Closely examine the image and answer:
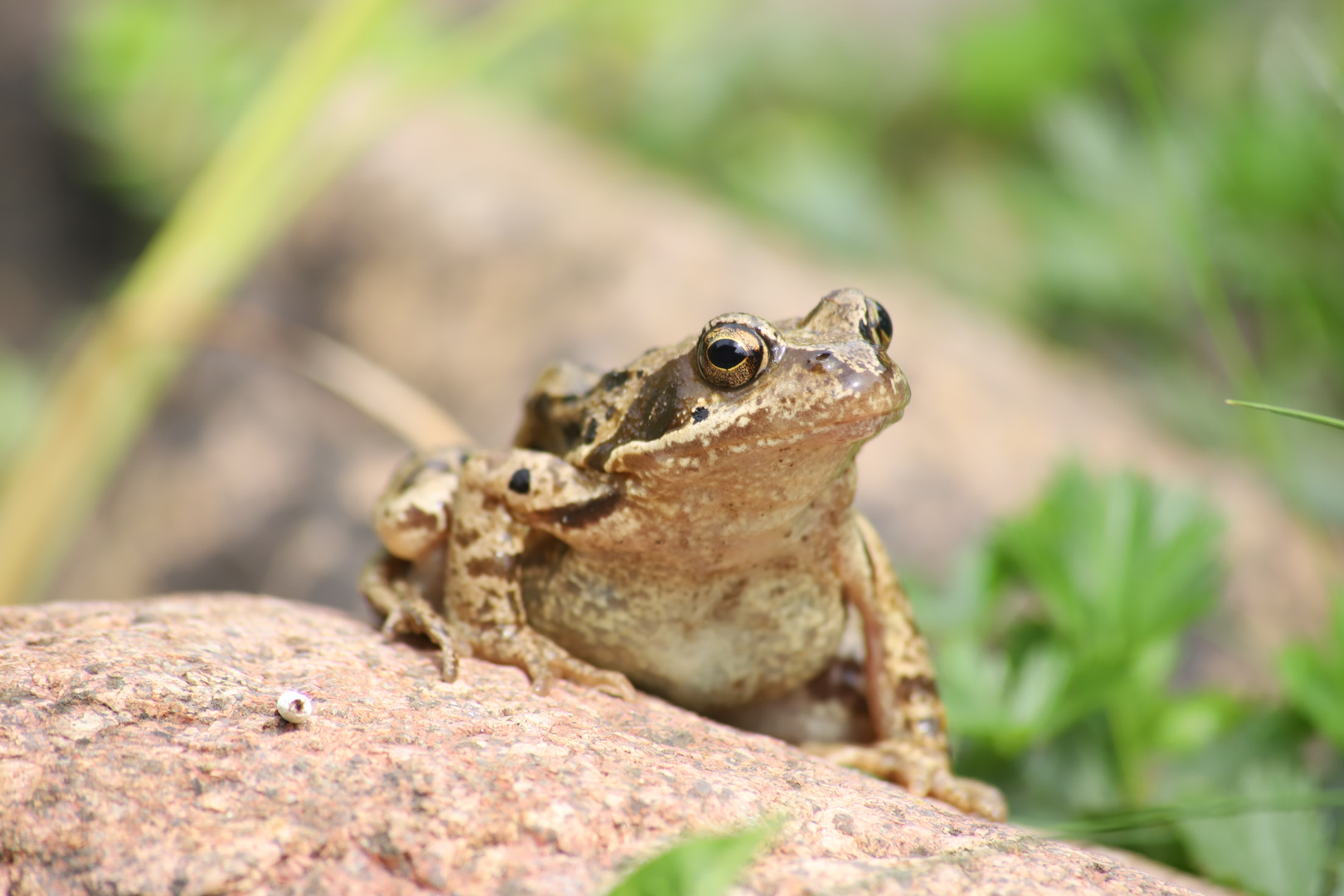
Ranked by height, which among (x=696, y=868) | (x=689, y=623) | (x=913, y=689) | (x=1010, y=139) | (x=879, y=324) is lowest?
(x=696, y=868)

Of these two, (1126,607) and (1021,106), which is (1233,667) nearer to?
(1126,607)

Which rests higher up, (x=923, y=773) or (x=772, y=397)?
(x=772, y=397)

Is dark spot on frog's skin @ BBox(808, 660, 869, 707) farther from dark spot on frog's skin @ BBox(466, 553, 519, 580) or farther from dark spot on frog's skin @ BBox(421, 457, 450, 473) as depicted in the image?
dark spot on frog's skin @ BBox(421, 457, 450, 473)

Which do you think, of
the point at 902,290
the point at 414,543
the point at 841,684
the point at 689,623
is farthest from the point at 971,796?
the point at 902,290

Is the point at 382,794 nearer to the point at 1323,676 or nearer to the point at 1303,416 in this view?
the point at 1303,416

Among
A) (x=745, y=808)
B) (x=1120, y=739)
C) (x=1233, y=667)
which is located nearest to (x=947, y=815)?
(x=745, y=808)

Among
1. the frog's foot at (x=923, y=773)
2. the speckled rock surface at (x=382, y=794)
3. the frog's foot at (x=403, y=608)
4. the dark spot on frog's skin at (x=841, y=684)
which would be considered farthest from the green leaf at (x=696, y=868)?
the dark spot on frog's skin at (x=841, y=684)

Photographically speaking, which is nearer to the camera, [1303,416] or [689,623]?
[1303,416]
